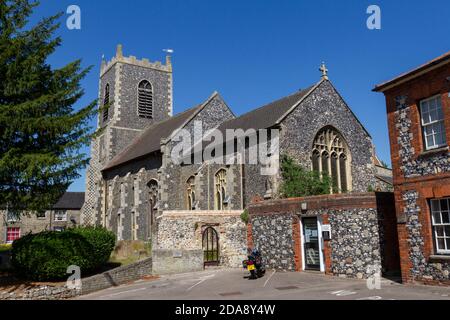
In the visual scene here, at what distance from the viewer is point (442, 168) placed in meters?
12.6

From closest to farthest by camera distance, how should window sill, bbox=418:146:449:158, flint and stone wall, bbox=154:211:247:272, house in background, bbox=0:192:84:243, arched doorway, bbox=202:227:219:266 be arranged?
window sill, bbox=418:146:449:158
flint and stone wall, bbox=154:211:247:272
arched doorway, bbox=202:227:219:266
house in background, bbox=0:192:84:243

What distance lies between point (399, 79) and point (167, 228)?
488 inches

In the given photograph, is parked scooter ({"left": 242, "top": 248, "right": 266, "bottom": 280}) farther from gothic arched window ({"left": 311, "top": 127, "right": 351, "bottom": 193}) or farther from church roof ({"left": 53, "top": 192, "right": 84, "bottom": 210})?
church roof ({"left": 53, "top": 192, "right": 84, "bottom": 210})

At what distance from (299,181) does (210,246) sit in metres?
5.95

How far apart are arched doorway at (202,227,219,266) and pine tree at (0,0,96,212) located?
719cm

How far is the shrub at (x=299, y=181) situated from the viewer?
Result: 73.7 ft

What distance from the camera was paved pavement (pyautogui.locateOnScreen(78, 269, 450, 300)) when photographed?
1195 cm

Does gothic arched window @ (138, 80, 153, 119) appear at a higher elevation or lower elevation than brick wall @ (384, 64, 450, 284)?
higher

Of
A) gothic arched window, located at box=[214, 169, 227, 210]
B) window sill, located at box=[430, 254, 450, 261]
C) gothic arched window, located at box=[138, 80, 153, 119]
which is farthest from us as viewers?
gothic arched window, located at box=[138, 80, 153, 119]

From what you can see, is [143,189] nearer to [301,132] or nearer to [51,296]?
[301,132]

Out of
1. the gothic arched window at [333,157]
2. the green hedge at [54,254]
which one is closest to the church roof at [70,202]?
the green hedge at [54,254]

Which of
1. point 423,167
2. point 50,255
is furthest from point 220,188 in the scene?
point 423,167

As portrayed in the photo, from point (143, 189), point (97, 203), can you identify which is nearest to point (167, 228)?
point (143, 189)

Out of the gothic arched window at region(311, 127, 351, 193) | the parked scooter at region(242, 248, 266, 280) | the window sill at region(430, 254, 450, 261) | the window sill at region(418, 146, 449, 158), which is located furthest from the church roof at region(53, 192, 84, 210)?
the window sill at region(430, 254, 450, 261)
